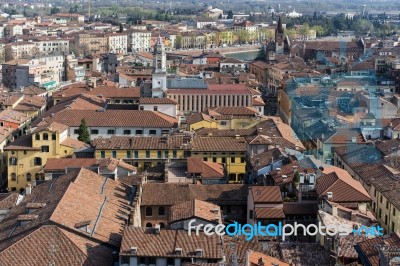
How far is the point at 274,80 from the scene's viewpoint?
4441cm

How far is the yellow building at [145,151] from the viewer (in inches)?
813

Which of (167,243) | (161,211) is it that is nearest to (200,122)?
(161,211)

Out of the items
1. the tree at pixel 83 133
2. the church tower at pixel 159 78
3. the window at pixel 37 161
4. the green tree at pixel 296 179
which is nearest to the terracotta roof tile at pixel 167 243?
the green tree at pixel 296 179

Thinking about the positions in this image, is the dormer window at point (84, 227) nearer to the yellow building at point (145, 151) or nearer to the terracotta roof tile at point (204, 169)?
the terracotta roof tile at point (204, 169)

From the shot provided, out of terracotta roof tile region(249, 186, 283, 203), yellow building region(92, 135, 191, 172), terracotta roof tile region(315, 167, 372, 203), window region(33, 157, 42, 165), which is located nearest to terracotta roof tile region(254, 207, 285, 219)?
terracotta roof tile region(249, 186, 283, 203)

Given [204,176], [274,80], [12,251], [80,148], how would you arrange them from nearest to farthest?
[12,251] → [204,176] → [80,148] → [274,80]

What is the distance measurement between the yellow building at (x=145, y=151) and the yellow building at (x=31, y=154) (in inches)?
46.6

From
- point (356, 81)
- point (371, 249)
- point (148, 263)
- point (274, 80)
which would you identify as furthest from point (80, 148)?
point (274, 80)

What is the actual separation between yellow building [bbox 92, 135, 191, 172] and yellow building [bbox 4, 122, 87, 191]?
1.18m

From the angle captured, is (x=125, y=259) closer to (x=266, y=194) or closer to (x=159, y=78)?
(x=266, y=194)

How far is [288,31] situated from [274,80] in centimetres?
3876

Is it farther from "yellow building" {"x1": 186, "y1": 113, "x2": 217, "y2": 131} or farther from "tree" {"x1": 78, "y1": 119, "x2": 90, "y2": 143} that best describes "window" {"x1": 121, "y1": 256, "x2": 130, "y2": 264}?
"yellow building" {"x1": 186, "y1": 113, "x2": 217, "y2": 131}

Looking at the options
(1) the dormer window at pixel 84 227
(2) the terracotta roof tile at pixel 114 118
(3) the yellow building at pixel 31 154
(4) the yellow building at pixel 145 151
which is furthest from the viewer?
(2) the terracotta roof tile at pixel 114 118

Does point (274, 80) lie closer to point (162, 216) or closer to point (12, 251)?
point (162, 216)
